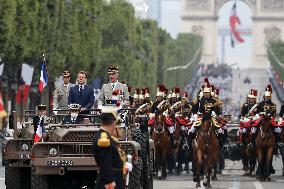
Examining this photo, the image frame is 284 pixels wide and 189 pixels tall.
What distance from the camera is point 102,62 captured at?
297 feet

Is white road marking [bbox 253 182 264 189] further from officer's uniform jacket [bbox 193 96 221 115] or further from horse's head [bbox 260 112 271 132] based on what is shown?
officer's uniform jacket [bbox 193 96 221 115]

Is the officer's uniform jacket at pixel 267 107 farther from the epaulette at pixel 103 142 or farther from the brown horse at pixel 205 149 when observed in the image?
the epaulette at pixel 103 142

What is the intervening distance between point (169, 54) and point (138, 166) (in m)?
140

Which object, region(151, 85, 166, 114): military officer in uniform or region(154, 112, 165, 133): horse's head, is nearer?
region(154, 112, 165, 133): horse's head

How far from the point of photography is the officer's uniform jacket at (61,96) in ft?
85.9

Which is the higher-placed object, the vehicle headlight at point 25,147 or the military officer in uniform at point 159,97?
the military officer in uniform at point 159,97

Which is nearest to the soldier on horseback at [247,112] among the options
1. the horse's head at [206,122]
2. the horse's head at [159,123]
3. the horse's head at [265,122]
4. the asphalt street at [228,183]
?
the asphalt street at [228,183]

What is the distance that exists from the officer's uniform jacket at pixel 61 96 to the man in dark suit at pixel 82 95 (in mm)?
811

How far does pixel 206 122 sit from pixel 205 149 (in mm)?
915

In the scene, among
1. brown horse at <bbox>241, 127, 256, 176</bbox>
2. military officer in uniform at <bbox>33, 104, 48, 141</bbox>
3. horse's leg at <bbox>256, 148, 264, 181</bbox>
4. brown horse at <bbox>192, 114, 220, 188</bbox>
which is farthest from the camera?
brown horse at <bbox>241, 127, 256, 176</bbox>

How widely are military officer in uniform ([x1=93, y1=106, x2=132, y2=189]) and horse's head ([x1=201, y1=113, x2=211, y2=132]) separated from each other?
14.1 m

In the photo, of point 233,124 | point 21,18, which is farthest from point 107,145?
point 21,18

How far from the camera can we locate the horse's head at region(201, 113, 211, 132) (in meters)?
31.7

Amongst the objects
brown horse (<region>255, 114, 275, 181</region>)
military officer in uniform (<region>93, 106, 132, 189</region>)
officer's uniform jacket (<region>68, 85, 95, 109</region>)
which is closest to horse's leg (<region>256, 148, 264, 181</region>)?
brown horse (<region>255, 114, 275, 181</region>)
